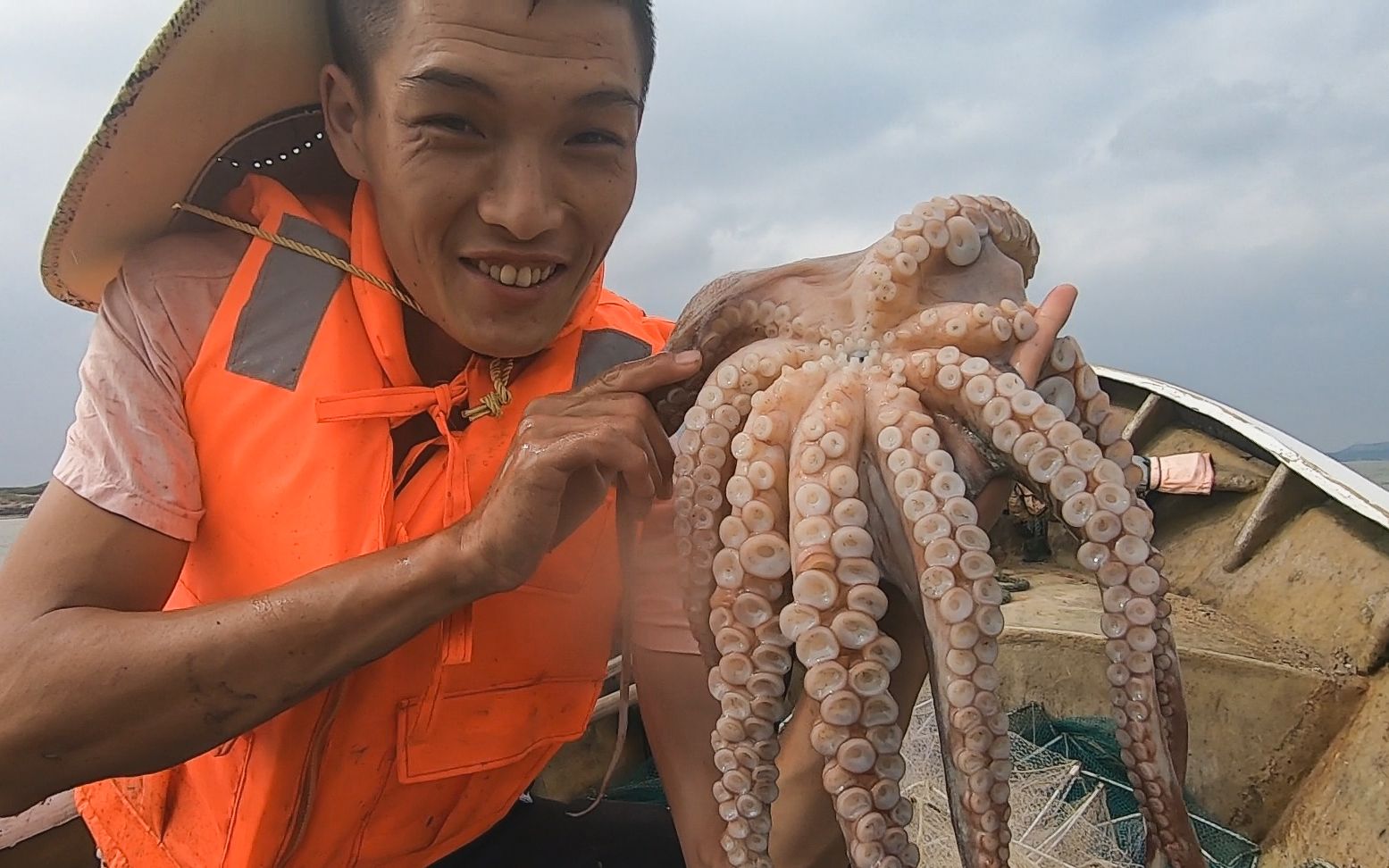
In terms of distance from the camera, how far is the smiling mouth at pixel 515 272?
66.4 inches

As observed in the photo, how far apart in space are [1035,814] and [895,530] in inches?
86.8

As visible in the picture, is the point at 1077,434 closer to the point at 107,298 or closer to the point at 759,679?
the point at 759,679

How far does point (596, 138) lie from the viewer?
1688 mm

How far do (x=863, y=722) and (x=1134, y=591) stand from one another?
394 mm

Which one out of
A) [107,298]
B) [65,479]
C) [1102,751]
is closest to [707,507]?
[65,479]

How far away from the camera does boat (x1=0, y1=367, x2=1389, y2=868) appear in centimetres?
307

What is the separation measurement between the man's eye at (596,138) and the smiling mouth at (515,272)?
23 centimetres

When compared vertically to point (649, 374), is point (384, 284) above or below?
above

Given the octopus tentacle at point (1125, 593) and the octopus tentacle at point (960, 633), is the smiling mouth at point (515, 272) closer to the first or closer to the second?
the octopus tentacle at point (960, 633)

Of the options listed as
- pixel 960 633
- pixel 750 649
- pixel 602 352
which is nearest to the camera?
pixel 960 633

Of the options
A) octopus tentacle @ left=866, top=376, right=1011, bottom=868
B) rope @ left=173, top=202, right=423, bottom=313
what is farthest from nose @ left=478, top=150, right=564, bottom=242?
octopus tentacle @ left=866, top=376, right=1011, bottom=868

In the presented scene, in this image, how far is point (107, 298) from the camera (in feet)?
6.13

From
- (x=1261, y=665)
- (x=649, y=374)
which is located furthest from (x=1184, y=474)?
(x=649, y=374)

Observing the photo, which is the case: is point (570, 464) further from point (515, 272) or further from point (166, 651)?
point (166, 651)
